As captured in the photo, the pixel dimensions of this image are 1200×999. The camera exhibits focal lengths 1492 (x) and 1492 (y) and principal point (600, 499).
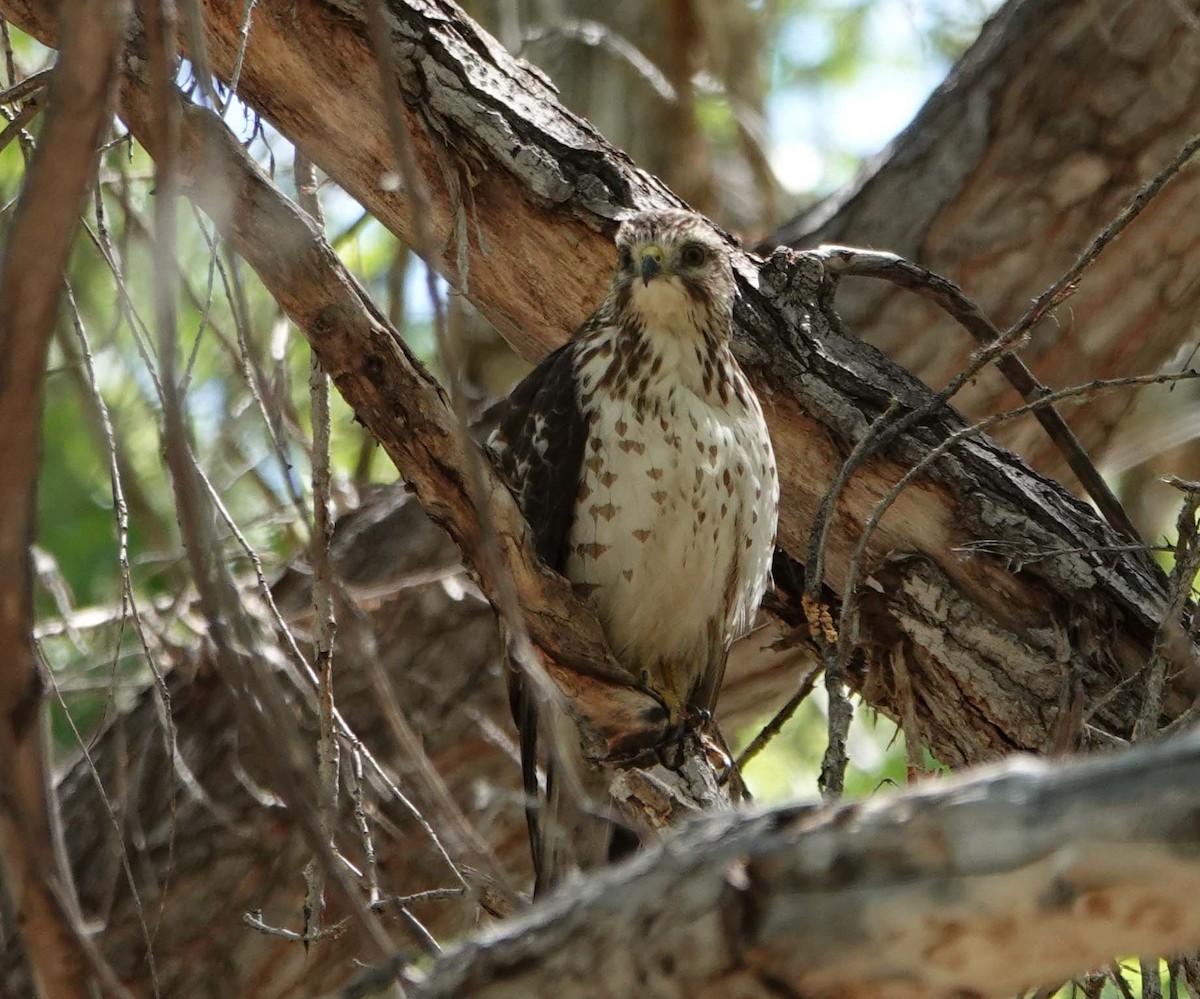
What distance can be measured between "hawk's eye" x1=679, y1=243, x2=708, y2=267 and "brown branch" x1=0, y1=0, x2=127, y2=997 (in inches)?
98.7

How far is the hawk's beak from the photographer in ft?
11.9

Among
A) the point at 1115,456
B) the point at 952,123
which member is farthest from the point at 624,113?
the point at 1115,456

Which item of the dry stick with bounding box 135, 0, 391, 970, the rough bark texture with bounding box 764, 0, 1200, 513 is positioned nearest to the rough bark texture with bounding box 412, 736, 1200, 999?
the dry stick with bounding box 135, 0, 391, 970

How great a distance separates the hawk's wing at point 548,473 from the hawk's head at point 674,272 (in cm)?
22

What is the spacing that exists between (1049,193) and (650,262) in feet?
5.69

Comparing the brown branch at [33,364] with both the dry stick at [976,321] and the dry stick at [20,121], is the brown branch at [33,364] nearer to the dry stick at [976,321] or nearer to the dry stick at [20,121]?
the dry stick at [20,121]

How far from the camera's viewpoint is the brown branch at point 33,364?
125 centimetres

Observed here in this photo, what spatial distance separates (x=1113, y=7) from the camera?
15.5ft

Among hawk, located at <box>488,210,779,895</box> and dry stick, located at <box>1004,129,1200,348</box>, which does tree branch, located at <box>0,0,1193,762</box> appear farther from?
dry stick, located at <box>1004,129,1200,348</box>

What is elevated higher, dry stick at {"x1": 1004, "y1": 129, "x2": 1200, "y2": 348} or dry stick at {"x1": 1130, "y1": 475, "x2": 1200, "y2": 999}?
dry stick at {"x1": 1004, "y1": 129, "x2": 1200, "y2": 348}

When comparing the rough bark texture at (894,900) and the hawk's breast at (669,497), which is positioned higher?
the hawk's breast at (669,497)

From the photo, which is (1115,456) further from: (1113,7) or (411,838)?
(411,838)

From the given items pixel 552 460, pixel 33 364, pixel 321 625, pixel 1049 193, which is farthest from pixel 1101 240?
pixel 33 364

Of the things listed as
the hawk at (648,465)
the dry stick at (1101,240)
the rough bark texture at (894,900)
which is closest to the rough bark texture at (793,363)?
the hawk at (648,465)
